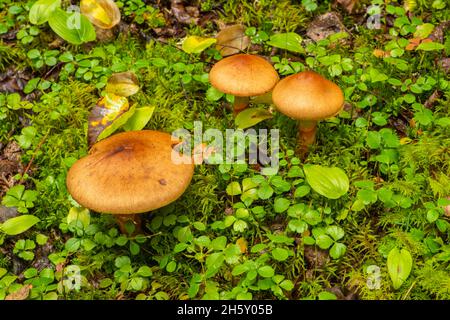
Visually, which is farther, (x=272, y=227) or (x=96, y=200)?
(x=272, y=227)

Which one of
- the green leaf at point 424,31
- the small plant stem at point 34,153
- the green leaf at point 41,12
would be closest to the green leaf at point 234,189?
the small plant stem at point 34,153

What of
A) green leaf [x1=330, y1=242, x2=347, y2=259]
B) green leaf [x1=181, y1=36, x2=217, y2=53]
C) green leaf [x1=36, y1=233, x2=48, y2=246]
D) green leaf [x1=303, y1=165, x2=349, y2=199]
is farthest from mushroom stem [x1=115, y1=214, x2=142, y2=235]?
green leaf [x1=181, y1=36, x2=217, y2=53]

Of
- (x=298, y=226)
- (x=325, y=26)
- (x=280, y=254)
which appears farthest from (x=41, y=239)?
(x=325, y=26)

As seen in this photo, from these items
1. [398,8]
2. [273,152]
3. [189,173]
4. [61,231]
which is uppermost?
[398,8]

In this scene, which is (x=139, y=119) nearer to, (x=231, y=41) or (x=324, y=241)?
(x=231, y=41)

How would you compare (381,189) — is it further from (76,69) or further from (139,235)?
(76,69)

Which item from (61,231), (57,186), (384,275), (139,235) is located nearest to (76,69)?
(57,186)

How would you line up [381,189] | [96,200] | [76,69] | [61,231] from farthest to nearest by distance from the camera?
[76,69], [61,231], [381,189], [96,200]
